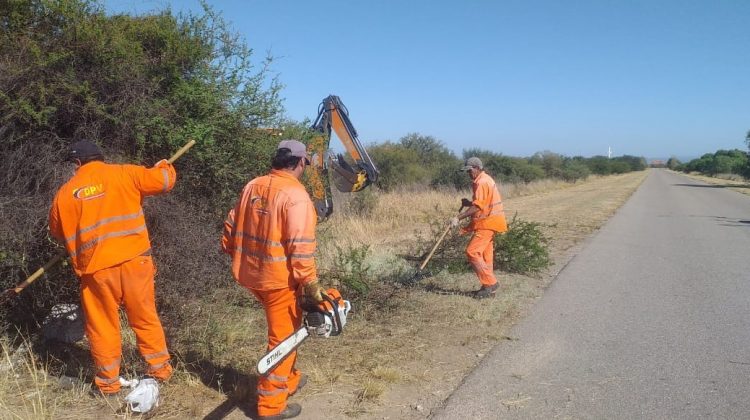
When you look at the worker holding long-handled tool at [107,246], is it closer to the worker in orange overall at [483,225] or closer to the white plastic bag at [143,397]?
the white plastic bag at [143,397]

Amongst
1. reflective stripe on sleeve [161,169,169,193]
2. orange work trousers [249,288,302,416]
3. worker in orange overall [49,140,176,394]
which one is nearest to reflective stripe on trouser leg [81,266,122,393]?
worker in orange overall [49,140,176,394]

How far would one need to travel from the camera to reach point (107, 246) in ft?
12.6

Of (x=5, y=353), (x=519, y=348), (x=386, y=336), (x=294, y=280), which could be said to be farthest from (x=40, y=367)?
(x=519, y=348)

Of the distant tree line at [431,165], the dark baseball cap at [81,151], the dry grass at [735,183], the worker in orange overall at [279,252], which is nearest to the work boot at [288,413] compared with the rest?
the worker in orange overall at [279,252]

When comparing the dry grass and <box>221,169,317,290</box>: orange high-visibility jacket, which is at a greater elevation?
<box>221,169,317,290</box>: orange high-visibility jacket

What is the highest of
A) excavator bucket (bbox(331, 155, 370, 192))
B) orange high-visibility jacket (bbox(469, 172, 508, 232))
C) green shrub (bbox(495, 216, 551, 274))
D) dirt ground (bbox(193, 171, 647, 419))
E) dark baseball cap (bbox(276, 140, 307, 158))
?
dark baseball cap (bbox(276, 140, 307, 158))

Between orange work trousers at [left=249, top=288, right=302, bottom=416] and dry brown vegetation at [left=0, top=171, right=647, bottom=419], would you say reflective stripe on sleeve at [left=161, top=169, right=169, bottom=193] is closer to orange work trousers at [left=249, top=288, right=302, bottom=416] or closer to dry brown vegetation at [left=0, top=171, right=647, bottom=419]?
orange work trousers at [left=249, top=288, right=302, bottom=416]

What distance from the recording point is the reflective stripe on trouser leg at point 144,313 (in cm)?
396

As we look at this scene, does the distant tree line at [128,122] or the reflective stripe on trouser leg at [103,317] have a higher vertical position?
the distant tree line at [128,122]

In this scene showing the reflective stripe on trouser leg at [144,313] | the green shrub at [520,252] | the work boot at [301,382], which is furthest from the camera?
the green shrub at [520,252]

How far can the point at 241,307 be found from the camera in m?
6.20

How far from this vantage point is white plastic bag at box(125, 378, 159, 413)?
12.3 feet

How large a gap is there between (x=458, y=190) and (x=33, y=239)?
74.8 feet

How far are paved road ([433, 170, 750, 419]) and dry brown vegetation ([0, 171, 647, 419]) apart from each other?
30 cm
